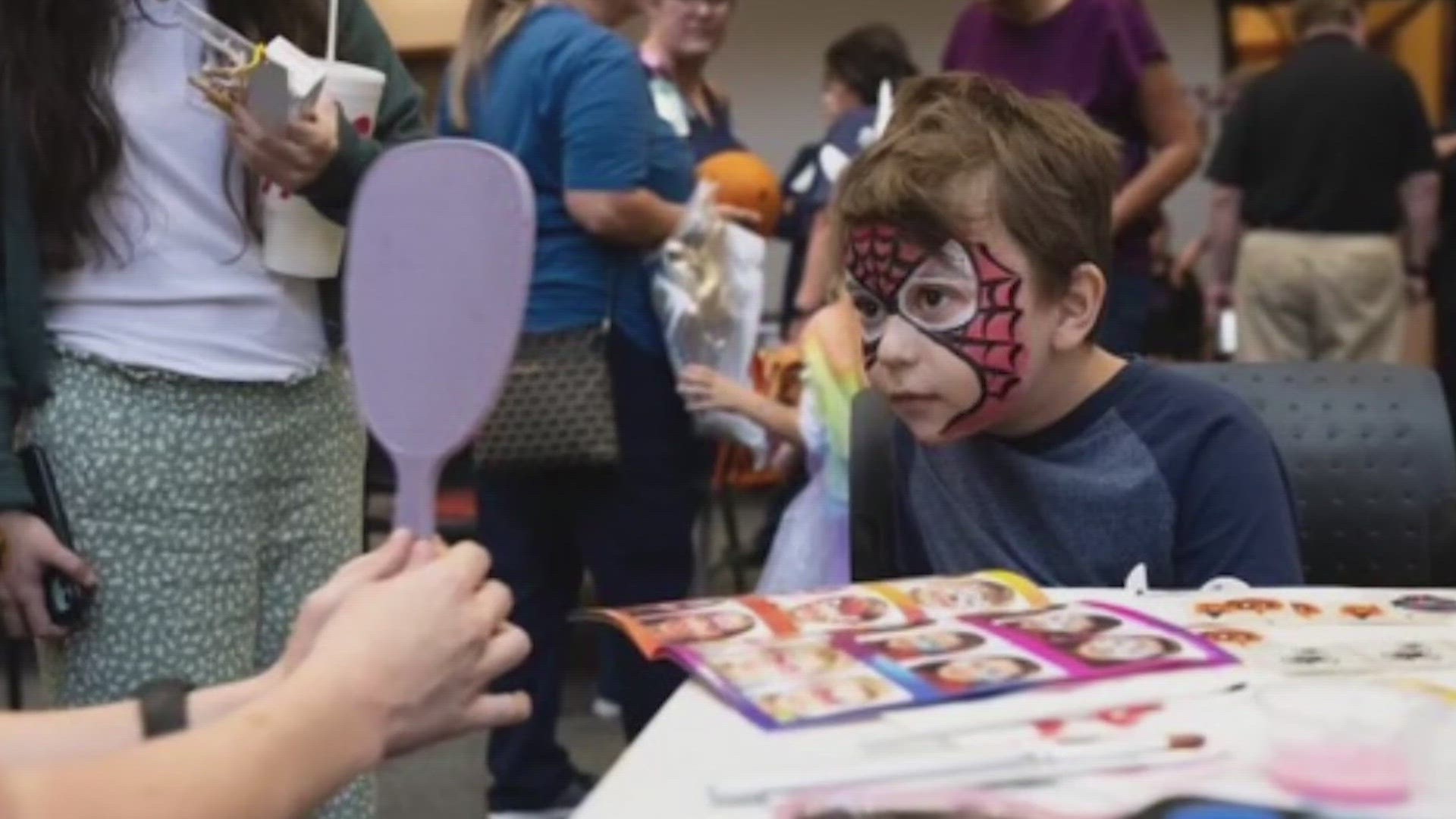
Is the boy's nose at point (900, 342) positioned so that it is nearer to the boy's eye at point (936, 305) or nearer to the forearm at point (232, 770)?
the boy's eye at point (936, 305)

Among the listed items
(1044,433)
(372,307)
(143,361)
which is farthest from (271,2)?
(1044,433)

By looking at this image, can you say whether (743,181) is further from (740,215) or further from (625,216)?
(625,216)

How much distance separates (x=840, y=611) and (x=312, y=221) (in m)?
0.65

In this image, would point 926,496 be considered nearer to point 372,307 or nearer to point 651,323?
point 372,307

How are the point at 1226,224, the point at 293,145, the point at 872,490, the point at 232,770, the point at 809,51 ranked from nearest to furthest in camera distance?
the point at 232,770 → the point at 293,145 → the point at 872,490 → the point at 1226,224 → the point at 809,51

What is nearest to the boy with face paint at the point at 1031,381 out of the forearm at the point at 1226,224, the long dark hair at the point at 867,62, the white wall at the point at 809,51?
the long dark hair at the point at 867,62

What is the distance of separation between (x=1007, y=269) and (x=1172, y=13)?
503cm

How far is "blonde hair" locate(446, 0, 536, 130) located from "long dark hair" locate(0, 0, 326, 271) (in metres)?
0.97

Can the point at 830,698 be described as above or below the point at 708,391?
above

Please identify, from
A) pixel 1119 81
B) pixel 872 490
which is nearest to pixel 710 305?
pixel 1119 81

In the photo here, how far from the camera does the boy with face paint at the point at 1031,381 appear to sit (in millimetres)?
1414

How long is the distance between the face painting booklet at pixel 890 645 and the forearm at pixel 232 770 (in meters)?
0.20

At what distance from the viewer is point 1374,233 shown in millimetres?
4160

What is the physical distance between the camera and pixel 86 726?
90 centimetres
